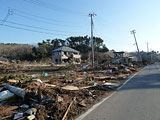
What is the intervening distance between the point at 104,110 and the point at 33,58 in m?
50.4

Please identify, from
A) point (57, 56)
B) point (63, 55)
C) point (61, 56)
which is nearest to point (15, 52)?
Result: point (57, 56)

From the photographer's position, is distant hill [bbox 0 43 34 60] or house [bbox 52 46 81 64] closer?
house [bbox 52 46 81 64]

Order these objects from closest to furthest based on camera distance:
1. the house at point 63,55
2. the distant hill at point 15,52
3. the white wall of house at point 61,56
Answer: the house at point 63,55 → the white wall of house at point 61,56 → the distant hill at point 15,52

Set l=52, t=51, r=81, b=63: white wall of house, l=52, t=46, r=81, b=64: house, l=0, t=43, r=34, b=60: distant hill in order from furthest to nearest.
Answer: l=0, t=43, r=34, b=60: distant hill < l=52, t=51, r=81, b=63: white wall of house < l=52, t=46, r=81, b=64: house

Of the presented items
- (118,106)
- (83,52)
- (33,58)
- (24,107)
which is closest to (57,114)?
(24,107)

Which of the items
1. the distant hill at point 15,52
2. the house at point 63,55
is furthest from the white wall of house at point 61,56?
the distant hill at point 15,52

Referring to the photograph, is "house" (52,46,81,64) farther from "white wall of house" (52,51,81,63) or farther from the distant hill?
the distant hill

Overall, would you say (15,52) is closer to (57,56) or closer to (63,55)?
(57,56)

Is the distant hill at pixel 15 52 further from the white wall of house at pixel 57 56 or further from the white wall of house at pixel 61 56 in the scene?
the white wall of house at pixel 61 56

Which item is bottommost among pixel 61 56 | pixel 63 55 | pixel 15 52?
pixel 61 56

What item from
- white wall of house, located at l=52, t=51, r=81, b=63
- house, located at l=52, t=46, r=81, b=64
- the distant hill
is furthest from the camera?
the distant hill

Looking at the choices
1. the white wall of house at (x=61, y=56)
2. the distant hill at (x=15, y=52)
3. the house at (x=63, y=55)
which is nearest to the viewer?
the house at (x=63, y=55)

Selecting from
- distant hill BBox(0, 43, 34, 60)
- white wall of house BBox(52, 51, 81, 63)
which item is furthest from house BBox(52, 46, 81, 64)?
distant hill BBox(0, 43, 34, 60)

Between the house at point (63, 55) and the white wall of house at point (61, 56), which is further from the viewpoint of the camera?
the white wall of house at point (61, 56)
